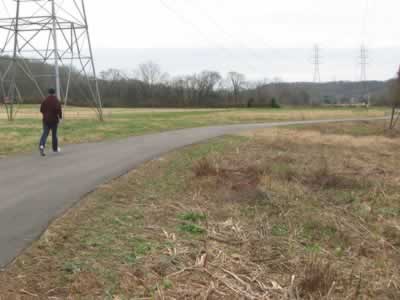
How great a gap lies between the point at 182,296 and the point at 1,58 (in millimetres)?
27968

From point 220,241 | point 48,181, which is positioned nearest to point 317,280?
point 220,241

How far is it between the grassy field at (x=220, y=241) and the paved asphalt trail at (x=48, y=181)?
293mm

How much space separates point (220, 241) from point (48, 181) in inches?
173

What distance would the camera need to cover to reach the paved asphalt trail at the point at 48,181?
5284mm

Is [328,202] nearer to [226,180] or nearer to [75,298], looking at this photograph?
[226,180]

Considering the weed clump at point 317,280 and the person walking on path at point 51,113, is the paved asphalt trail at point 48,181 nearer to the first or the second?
the person walking on path at point 51,113

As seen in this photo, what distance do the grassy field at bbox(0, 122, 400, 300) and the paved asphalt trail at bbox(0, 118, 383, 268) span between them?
0.96 ft

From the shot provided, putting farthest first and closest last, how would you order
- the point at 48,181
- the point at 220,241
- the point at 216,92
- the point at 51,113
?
the point at 216,92
the point at 51,113
the point at 48,181
the point at 220,241

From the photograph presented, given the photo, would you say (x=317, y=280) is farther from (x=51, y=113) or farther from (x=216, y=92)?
(x=216, y=92)

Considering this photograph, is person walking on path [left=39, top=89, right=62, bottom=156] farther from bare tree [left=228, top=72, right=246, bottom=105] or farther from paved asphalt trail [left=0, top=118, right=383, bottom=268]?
bare tree [left=228, top=72, right=246, bottom=105]

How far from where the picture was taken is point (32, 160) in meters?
10.9

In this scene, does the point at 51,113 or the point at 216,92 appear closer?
the point at 51,113

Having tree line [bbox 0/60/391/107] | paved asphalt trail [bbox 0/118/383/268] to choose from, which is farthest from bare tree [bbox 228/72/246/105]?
paved asphalt trail [bbox 0/118/383/268]

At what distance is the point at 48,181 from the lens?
8.29 metres
